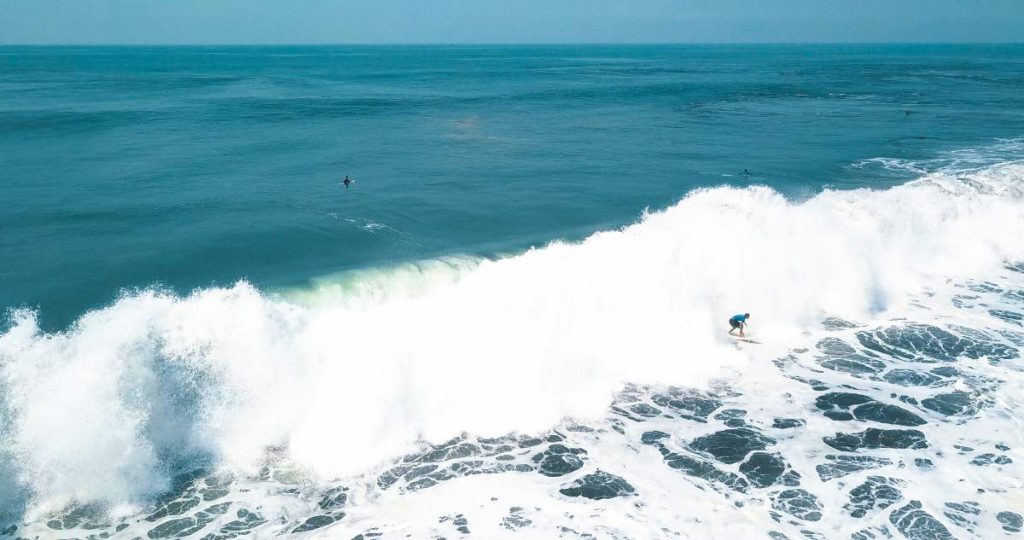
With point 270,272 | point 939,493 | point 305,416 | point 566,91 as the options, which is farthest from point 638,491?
point 566,91

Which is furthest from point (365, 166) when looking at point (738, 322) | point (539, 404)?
point (539, 404)

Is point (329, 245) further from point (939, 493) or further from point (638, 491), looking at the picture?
point (939, 493)

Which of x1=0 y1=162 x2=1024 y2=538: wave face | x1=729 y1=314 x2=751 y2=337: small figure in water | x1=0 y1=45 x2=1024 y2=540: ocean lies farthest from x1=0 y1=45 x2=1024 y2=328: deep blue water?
x1=729 y1=314 x2=751 y2=337: small figure in water

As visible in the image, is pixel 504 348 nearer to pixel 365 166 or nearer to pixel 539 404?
pixel 539 404

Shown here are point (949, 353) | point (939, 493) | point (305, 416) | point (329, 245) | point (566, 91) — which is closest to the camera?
point (939, 493)

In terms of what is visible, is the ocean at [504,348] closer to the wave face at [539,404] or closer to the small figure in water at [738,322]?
the wave face at [539,404]

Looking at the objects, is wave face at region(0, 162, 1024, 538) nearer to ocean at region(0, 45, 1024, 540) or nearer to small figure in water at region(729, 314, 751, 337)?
ocean at region(0, 45, 1024, 540)
